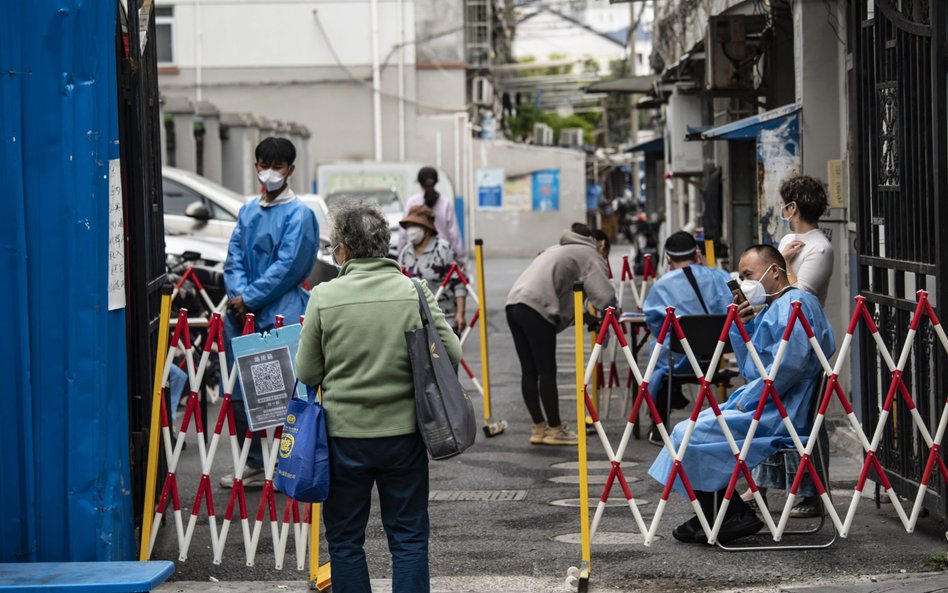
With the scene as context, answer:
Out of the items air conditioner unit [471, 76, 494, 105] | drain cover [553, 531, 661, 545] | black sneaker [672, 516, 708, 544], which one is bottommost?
drain cover [553, 531, 661, 545]

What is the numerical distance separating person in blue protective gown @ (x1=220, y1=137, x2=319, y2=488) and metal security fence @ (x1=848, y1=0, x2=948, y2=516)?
10.0ft

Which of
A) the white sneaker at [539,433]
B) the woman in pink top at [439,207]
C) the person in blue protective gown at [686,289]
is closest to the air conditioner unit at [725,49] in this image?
the woman in pink top at [439,207]

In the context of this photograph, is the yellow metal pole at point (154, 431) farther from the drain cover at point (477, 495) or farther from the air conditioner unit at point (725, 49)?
the air conditioner unit at point (725, 49)

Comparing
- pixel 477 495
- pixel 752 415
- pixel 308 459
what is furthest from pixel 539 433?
pixel 308 459

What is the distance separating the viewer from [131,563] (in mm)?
5531

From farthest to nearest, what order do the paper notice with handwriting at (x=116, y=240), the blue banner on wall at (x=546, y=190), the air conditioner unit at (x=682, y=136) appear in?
the blue banner on wall at (x=546, y=190)
the air conditioner unit at (x=682, y=136)
the paper notice with handwriting at (x=116, y=240)

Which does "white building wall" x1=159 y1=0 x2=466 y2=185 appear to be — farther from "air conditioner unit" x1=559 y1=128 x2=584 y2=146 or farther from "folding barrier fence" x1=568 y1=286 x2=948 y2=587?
"folding barrier fence" x1=568 y1=286 x2=948 y2=587

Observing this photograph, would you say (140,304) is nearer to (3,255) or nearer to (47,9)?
(3,255)

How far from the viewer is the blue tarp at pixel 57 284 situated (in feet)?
18.1

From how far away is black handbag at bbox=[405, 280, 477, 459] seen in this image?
5.00m

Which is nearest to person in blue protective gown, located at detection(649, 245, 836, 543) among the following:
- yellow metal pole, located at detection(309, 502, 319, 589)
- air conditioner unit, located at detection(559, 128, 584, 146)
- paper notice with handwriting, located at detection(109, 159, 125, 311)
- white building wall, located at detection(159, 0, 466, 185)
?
yellow metal pole, located at detection(309, 502, 319, 589)

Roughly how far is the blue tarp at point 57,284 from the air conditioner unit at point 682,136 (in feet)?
41.1

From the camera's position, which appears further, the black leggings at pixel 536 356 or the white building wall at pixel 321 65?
the white building wall at pixel 321 65

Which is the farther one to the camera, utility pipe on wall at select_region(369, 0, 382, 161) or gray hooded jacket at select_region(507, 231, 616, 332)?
utility pipe on wall at select_region(369, 0, 382, 161)
